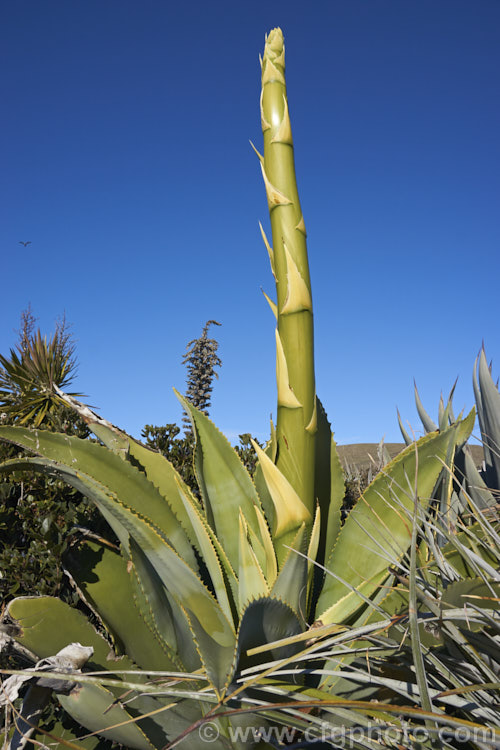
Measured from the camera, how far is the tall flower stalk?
150cm

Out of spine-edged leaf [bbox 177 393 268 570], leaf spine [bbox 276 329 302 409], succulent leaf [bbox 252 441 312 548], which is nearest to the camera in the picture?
succulent leaf [bbox 252 441 312 548]

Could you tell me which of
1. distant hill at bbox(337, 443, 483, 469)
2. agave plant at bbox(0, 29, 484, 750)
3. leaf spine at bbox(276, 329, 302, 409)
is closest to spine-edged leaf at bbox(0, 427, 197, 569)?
agave plant at bbox(0, 29, 484, 750)

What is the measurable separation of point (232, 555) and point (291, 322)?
869 millimetres

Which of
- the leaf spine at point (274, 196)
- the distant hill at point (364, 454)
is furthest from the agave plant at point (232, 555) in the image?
the distant hill at point (364, 454)

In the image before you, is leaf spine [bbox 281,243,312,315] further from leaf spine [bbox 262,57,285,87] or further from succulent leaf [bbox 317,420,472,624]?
leaf spine [bbox 262,57,285,87]

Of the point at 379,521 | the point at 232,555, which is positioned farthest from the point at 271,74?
the point at 232,555

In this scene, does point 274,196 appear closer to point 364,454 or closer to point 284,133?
point 284,133

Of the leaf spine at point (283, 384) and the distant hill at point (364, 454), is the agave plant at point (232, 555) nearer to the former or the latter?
the leaf spine at point (283, 384)

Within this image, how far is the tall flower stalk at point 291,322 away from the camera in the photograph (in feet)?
4.93

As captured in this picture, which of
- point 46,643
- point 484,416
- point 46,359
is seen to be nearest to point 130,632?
point 46,643

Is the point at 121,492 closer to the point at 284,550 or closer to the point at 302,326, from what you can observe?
the point at 284,550

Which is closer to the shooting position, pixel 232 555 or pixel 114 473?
pixel 114 473

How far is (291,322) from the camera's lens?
4.98 feet

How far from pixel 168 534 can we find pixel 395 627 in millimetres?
816
